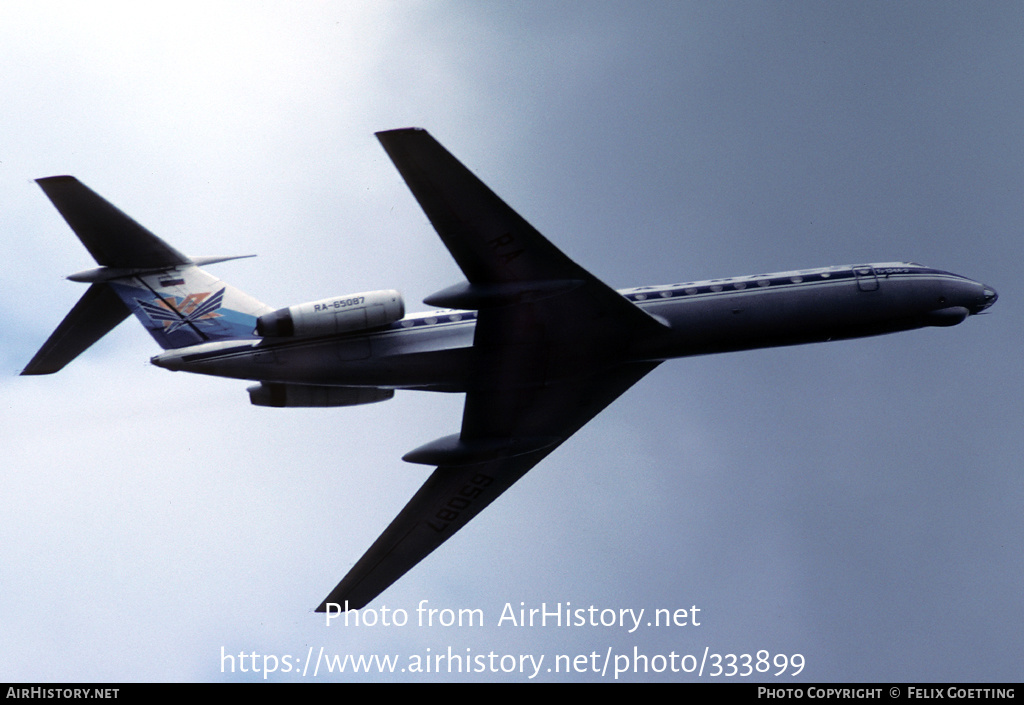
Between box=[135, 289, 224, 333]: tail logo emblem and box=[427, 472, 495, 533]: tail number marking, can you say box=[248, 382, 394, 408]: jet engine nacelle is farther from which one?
box=[427, 472, 495, 533]: tail number marking

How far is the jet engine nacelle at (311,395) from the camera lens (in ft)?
77.9

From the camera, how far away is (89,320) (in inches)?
963

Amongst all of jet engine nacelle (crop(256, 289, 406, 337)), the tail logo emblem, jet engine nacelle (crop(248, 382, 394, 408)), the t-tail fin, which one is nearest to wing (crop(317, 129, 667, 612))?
jet engine nacelle (crop(256, 289, 406, 337))

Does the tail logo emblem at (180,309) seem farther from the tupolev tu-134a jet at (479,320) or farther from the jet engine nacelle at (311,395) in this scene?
the jet engine nacelle at (311,395)

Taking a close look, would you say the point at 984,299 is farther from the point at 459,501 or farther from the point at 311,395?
the point at 311,395

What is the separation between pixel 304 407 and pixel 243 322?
8.69 ft

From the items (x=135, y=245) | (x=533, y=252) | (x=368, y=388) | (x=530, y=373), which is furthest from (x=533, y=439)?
(x=135, y=245)

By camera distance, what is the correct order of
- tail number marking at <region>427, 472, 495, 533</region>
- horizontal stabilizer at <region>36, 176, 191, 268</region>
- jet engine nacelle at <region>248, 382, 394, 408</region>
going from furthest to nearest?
tail number marking at <region>427, 472, 495, 533</region>, jet engine nacelle at <region>248, 382, 394, 408</region>, horizontal stabilizer at <region>36, 176, 191, 268</region>

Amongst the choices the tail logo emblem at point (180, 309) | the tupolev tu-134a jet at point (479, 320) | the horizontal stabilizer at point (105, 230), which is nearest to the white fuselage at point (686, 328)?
the tupolev tu-134a jet at point (479, 320)

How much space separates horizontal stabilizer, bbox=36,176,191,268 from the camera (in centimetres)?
2242

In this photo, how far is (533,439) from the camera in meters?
27.2

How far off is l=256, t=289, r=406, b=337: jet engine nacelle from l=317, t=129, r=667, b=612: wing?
5.11ft

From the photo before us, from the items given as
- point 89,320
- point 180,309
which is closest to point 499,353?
point 180,309

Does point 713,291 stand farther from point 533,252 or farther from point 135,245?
point 135,245
